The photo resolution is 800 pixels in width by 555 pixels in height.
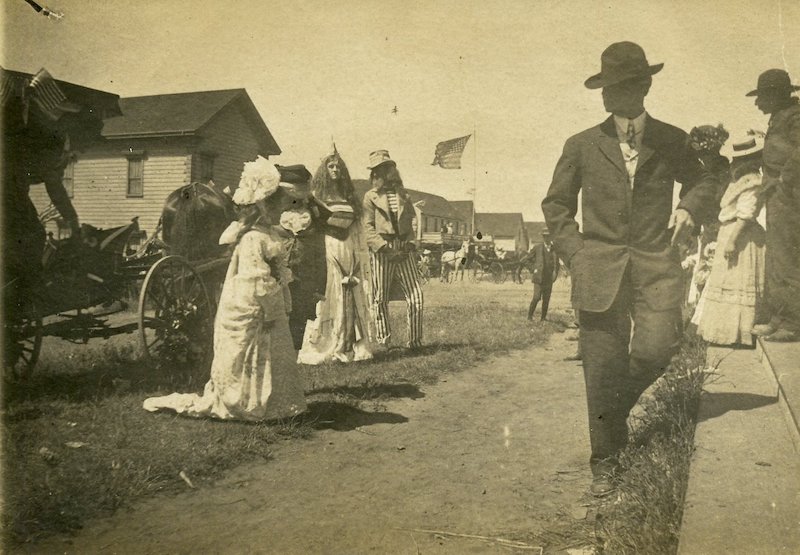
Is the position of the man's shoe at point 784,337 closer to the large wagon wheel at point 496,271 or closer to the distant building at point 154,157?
the distant building at point 154,157

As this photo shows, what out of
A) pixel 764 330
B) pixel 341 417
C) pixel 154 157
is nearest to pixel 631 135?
pixel 341 417

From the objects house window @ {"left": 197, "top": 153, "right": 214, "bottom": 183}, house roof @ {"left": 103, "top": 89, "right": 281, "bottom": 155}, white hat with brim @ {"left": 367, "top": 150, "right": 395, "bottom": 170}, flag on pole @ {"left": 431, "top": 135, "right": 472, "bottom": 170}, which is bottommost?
white hat with brim @ {"left": 367, "top": 150, "right": 395, "bottom": 170}

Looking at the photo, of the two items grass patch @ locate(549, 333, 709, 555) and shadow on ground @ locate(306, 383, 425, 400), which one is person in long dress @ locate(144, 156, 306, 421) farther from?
grass patch @ locate(549, 333, 709, 555)

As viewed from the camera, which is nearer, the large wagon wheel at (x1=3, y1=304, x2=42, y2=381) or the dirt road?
the dirt road

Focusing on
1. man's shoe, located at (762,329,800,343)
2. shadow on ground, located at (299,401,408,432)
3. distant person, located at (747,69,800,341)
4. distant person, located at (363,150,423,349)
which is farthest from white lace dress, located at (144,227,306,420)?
man's shoe, located at (762,329,800,343)

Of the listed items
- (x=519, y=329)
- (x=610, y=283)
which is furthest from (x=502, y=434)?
(x=519, y=329)

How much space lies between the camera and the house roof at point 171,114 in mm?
14121

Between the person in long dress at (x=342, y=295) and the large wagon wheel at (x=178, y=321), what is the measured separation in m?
1.28

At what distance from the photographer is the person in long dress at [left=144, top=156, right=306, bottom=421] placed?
4.23 meters

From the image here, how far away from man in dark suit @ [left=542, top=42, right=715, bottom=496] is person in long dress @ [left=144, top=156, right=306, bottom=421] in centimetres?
204

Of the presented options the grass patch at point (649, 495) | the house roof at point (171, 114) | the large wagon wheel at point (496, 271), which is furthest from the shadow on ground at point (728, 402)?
the large wagon wheel at point (496, 271)

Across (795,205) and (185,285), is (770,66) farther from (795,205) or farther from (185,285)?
(185,285)

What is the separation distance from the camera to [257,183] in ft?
14.0

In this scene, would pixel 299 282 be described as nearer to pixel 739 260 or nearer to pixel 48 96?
pixel 48 96
